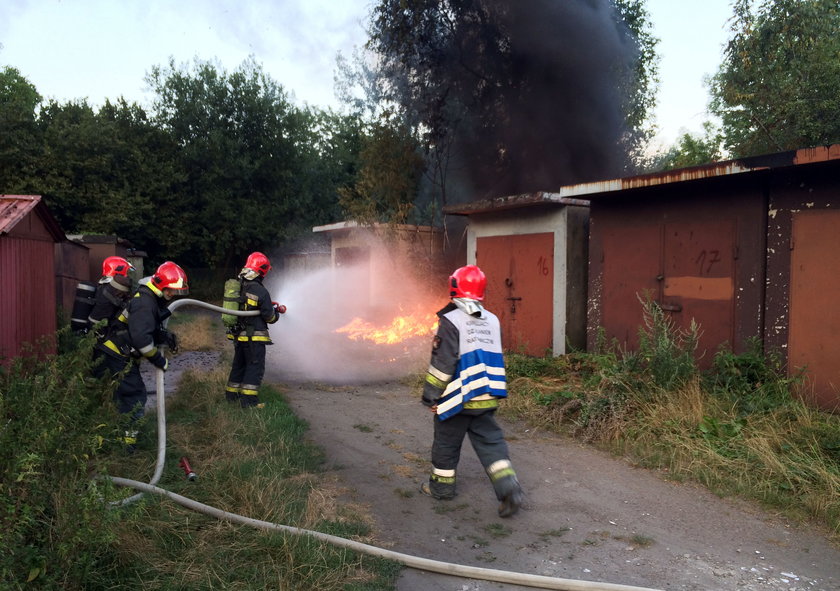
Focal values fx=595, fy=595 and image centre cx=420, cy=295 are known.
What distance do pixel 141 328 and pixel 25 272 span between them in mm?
2221

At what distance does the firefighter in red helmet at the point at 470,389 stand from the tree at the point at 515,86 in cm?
1114

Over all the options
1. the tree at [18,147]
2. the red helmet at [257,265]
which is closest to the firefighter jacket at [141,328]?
the red helmet at [257,265]

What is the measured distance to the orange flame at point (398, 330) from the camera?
12867 mm

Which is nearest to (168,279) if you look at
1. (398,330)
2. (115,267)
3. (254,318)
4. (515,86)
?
(115,267)

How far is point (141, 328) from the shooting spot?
528 centimetres

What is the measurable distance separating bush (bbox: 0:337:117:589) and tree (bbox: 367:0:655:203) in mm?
13074

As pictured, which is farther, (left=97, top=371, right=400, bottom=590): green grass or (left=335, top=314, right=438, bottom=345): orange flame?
(left=335, top=314, right=438, bottom=345): orange flame

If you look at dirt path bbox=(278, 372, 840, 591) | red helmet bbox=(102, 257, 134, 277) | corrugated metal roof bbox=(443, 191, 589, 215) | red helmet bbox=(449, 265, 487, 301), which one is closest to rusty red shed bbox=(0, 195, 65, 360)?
red helmet bbox=(102, 257, 134, 277)

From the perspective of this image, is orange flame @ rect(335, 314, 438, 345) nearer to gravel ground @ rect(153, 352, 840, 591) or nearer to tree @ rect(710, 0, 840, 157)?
gravel ground @ rect(153, 352, 840, 591)

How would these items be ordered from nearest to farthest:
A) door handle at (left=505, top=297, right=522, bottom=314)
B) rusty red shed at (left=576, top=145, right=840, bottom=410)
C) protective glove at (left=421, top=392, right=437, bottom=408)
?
protective glove at (left=421, top=392, right=437, bottom=408) < rusty red shed at (left=576, top=145, right=840, bottom=410) < door handle at (left=505, top=297, right=522, bottom=314)

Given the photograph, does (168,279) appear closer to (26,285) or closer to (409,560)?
(26,285)

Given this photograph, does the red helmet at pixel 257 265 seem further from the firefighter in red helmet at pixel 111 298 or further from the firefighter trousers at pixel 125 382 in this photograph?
the firefighter trousers at pixel 125 382

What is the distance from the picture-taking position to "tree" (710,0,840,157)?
11828 millimetres

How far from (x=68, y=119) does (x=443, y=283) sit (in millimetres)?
17040
